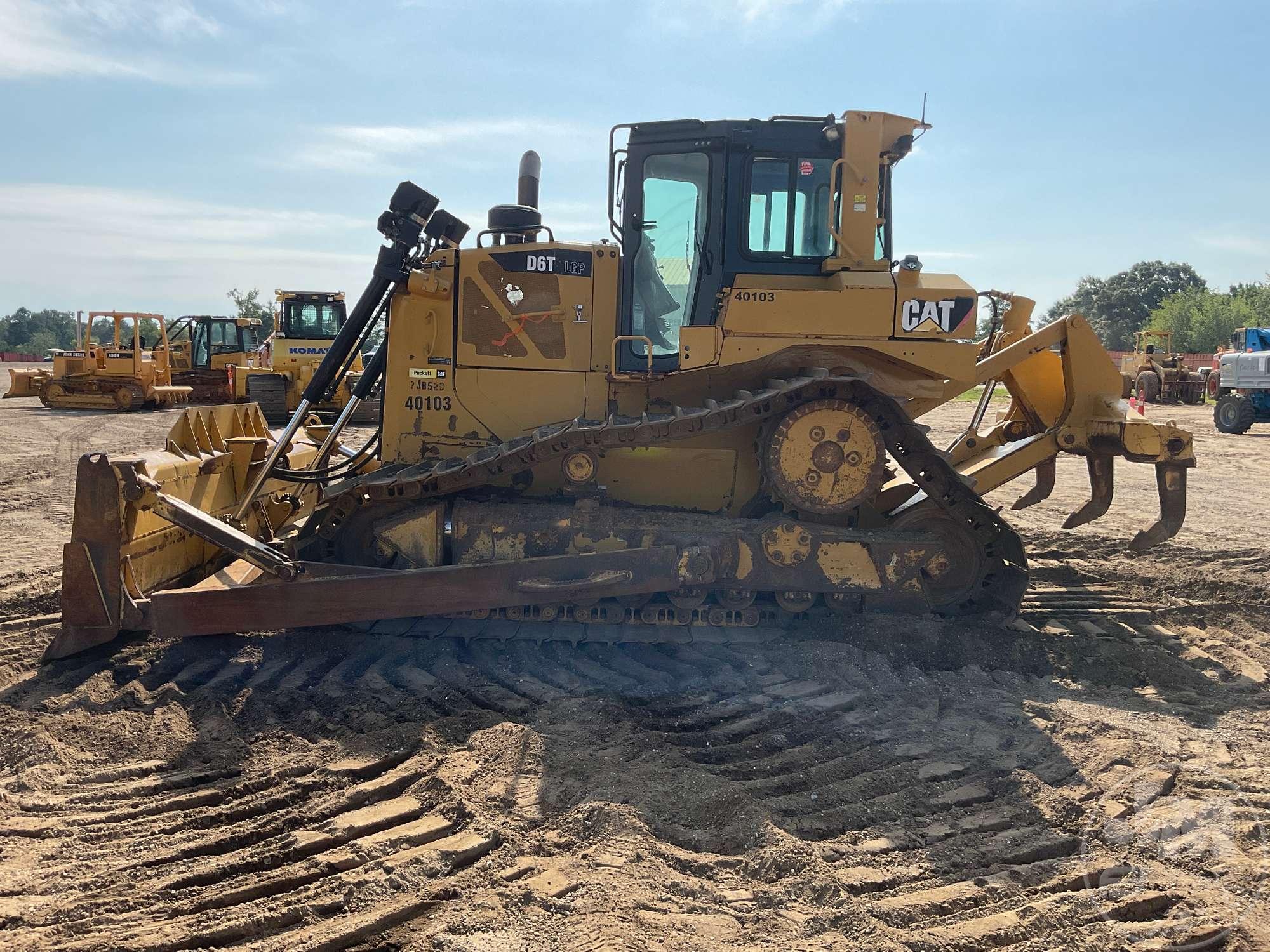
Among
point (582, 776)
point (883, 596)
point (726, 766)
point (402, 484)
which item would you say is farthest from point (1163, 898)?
point (402, 484)

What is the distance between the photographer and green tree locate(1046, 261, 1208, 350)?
71312mm

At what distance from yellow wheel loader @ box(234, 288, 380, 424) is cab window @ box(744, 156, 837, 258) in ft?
51.6

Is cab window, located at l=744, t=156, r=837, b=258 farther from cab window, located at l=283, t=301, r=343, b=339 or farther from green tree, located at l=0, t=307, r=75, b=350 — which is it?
green tree, located at l=0, t=307, r=75, b=350

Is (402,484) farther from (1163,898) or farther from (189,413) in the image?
(1163,898)

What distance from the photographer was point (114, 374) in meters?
24.5

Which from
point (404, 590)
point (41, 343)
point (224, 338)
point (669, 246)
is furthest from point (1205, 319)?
point (41, 343)

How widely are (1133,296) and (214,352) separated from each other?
234ft

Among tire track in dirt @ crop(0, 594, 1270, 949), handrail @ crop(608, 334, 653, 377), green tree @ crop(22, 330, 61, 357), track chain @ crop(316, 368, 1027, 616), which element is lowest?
tire track in dirt @ crop(0, 594, 1270, 949)

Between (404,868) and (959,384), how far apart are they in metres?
4.60

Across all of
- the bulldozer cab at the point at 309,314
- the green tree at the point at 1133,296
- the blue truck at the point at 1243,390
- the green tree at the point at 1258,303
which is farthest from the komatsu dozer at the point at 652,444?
the green tree at the point at 1133,296

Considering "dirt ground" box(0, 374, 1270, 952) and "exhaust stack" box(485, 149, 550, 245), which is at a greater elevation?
"exhaust stack" box(485, 149, 550, 245)

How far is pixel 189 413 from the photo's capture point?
650cm

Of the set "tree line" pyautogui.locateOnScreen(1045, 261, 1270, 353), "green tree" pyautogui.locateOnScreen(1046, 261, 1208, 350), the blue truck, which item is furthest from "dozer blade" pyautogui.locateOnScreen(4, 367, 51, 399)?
"green tree" pyautogui.locateOnScreen(1046, 261, 1208, 350)

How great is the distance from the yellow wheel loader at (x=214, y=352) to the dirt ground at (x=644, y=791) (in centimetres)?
2208
